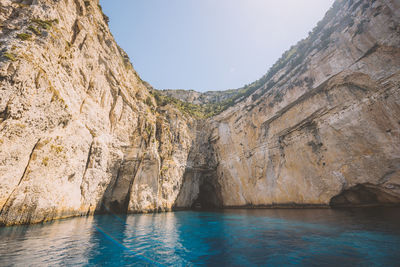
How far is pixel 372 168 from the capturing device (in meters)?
14.0

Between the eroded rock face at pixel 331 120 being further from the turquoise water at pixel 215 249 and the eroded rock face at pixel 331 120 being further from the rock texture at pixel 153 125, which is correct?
the turquoise water at pixel 215 249

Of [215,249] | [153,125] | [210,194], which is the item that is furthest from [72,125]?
[210,194]

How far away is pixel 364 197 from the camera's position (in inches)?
619

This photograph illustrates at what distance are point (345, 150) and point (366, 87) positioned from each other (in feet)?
19.0

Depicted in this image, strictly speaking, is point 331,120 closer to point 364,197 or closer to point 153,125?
point 364,197

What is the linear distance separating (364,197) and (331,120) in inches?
307

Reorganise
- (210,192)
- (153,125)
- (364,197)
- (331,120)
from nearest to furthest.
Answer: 1. (364,197)
2. (331,120)
3. (153,125)
4. (210,192)

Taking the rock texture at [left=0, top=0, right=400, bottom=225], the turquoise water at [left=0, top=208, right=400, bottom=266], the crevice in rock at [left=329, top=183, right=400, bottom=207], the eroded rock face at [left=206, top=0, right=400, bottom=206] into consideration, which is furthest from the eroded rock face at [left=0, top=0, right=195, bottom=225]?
the crevice in rock at [left=329, top=183, right=400, bottom=207]

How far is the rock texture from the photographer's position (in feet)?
34.7

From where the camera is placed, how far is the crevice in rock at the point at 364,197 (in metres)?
14.1

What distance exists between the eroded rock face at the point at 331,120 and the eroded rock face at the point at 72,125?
13.1 m

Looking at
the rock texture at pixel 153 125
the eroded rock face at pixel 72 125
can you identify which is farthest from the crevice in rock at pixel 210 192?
the eroded rock face at pixel 72 125

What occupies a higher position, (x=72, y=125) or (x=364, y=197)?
(x=72, y=125)

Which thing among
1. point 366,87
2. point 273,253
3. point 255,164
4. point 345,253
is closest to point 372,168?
point 366,87
